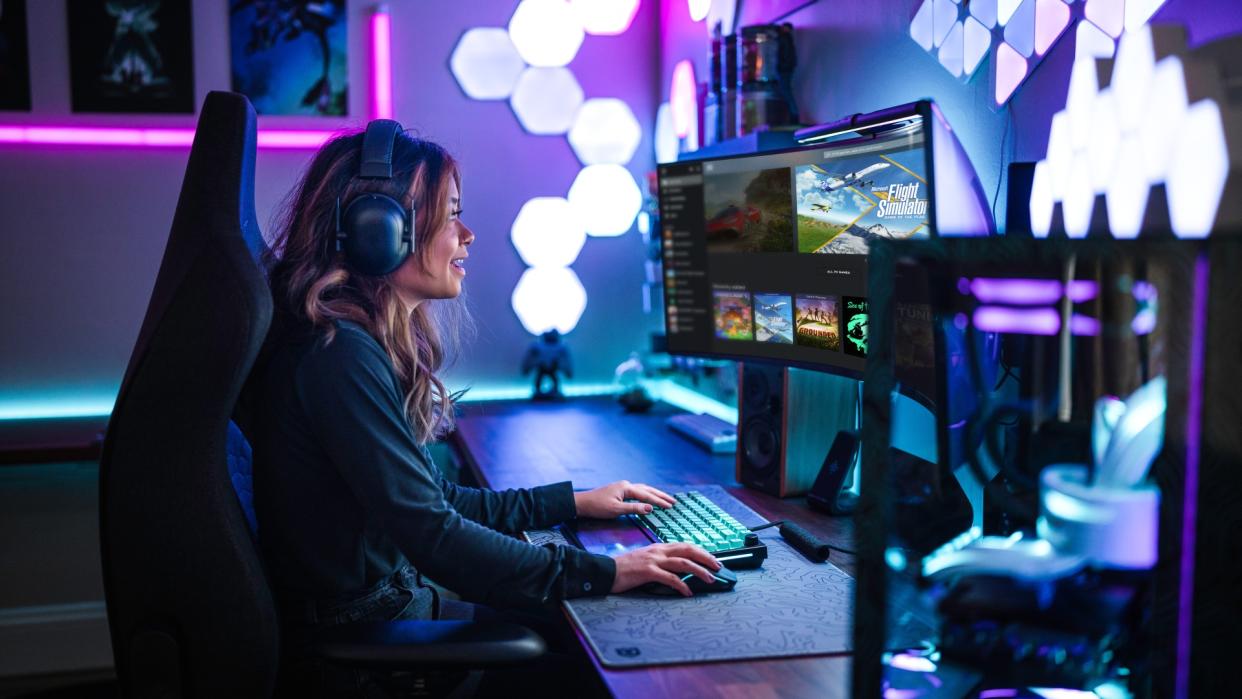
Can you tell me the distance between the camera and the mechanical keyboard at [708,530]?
3.94 ft

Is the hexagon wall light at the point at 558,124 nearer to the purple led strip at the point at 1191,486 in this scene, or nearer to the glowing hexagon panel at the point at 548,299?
the glowing hexagon panel at the point at 548,299

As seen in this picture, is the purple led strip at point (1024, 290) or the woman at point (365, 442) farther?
the woman at point (365, 442)

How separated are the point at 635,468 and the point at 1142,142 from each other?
103cm

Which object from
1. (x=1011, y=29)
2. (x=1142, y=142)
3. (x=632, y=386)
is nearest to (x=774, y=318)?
(x=1011, y=29)

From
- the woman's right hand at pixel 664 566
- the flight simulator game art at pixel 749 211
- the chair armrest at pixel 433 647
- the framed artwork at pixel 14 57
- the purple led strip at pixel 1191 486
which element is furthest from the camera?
the framed artwork at pixel 14 57

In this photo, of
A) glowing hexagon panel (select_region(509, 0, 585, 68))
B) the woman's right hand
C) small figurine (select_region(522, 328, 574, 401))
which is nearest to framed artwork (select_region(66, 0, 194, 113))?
glowing hexagon panel (select_region(509, 0, 585, 68))

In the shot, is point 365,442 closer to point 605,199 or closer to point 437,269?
point 437,269

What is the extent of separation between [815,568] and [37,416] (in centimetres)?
228

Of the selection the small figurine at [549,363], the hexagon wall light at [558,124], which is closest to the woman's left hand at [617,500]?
the small figurine at [549,363]

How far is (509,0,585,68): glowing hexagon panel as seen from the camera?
282 cm

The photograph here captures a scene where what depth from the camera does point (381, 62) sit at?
2.72 m

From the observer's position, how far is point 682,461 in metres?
1.90

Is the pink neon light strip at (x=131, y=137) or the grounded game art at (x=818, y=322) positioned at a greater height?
the pink neon light strip at (x=131, y=137)

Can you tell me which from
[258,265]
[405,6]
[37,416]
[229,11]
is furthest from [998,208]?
[37,416]
